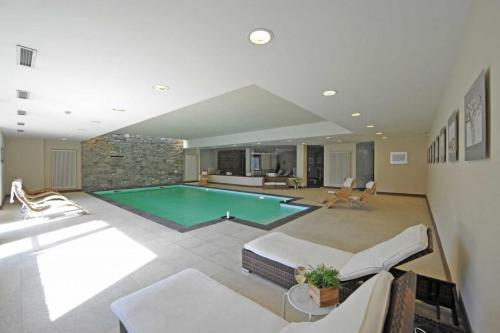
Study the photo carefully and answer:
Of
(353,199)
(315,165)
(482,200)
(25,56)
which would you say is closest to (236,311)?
(482,200)

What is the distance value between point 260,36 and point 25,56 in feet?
7.15

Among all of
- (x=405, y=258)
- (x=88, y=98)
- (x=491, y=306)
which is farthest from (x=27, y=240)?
(x=491, y=306)

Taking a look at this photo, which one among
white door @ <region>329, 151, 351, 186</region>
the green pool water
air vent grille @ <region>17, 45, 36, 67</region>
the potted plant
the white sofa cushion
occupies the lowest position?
the green pool water

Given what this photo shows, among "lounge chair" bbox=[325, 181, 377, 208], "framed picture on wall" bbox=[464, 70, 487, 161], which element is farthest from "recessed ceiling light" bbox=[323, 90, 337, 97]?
"lounge chair" bbox=[325, 181, 377, 208]

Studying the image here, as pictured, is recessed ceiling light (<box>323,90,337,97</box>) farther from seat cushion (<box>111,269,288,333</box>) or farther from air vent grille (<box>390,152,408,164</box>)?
air vent grille (<box>390,152,408,164</box>)

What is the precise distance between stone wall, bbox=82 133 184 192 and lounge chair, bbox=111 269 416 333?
1135 centimetres

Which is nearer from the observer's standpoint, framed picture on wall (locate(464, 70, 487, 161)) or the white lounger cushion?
framed picture on wall (locate(464, 70, 487, 161))

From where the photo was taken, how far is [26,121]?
16.3 feet

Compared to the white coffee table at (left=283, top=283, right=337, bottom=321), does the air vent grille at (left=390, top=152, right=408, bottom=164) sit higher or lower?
higher

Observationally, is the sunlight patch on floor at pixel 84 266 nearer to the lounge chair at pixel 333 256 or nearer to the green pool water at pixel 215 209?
the lounge chair at pixel 333 256

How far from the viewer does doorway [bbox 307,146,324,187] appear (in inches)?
509

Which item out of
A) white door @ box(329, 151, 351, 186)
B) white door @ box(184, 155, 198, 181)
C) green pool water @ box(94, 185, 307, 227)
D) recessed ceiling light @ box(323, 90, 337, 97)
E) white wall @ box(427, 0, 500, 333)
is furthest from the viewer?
white door @ box(184, 155, 198, 181)

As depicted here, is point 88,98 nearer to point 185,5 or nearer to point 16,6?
point 16,6

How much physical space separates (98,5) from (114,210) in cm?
593
